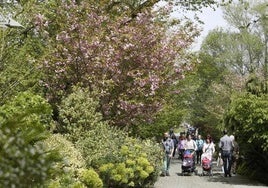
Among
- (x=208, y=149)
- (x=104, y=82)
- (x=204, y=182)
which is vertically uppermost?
(x=104, y=82)

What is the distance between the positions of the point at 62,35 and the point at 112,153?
524 cm

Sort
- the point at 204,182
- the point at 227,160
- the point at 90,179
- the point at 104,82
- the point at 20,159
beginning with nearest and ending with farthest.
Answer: the point at 20,159 < the point at 90,179 < the point at 104,82 < the point at 204,182 < the point at 227,160

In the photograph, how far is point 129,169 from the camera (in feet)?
43.6

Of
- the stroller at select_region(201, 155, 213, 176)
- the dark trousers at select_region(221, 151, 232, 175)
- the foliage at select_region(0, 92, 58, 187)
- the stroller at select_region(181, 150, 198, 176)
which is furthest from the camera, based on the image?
the stroller at select_region(181, 150, 198, 176)

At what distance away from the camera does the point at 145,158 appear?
14.3 m

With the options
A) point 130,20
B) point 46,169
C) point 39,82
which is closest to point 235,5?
point 130,20

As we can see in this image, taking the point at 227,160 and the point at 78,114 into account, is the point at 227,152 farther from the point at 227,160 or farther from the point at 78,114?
the point at 78,114

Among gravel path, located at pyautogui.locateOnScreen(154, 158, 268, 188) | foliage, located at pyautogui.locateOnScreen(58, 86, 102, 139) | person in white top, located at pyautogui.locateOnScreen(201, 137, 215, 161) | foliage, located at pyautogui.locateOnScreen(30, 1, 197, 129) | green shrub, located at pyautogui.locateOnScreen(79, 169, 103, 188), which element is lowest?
gravel path, located at pyautogui.locateOnScreen(154, 158, 268, 188)

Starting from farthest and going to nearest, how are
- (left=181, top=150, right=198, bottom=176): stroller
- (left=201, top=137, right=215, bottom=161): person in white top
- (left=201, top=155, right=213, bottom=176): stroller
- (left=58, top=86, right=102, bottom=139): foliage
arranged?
(left=201, top=137, right=215, bottom=161): person in white top < (left=181, top=150, right=198, bottom=176): stroller < (left=201, top=155, right=213, bottom=176): stroller < (left=58, top=86, right=102, bottom=139): foliage

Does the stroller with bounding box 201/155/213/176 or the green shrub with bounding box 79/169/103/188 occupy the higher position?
the stroller with bounding box 201/155/213/176

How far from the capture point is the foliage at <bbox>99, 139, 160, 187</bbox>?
1287cm

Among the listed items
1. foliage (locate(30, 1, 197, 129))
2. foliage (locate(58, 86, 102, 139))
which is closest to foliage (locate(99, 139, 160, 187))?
foliage (locate(58, 86, 102, 139))

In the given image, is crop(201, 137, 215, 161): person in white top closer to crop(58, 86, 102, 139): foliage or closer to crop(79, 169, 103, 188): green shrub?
crop(58, 86, 102, 139): foliage

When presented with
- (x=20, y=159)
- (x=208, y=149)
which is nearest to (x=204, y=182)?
(x=208, y=149)
